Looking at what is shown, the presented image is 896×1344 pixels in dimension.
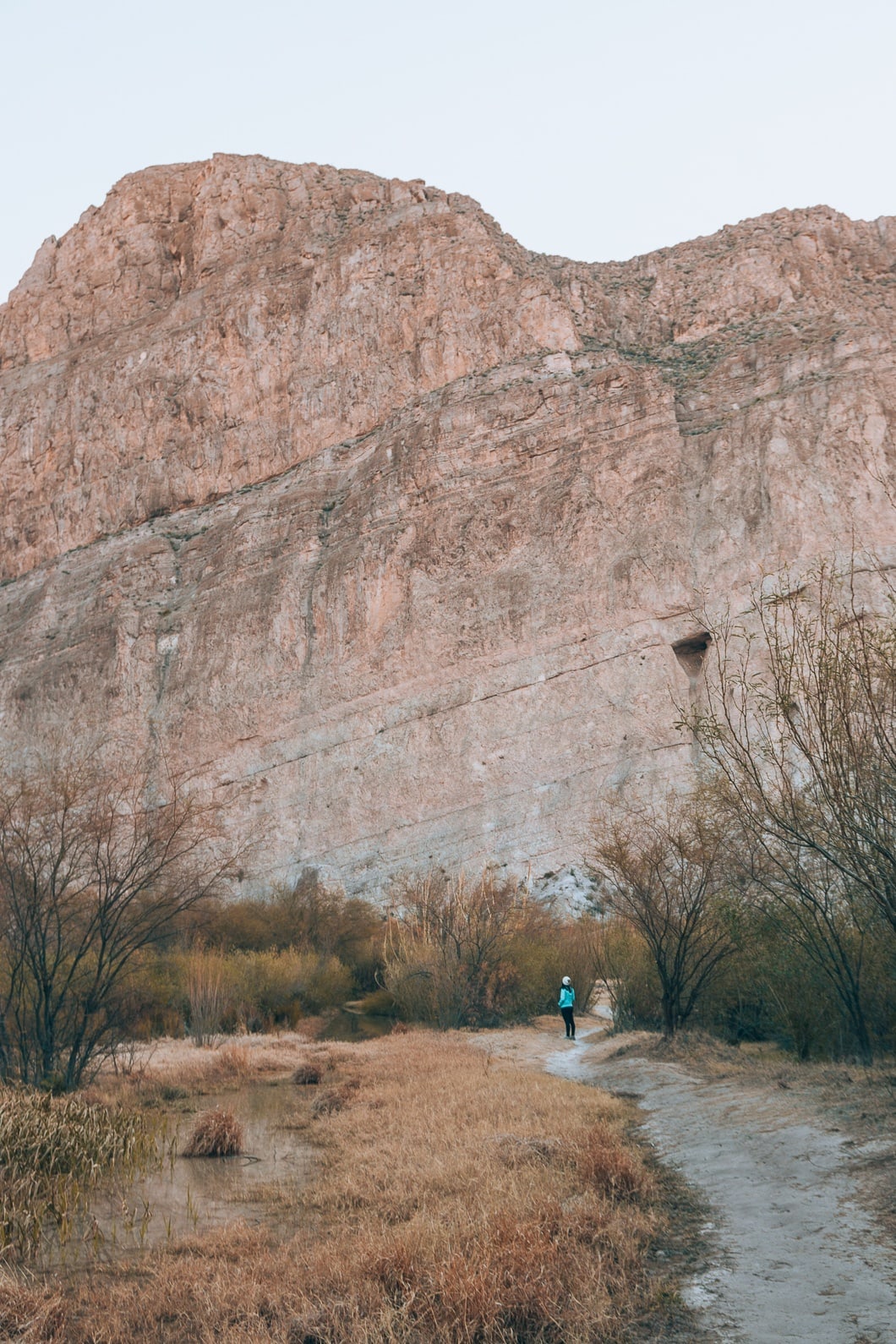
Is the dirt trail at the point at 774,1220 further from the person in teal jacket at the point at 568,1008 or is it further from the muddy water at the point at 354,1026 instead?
the muddy water at the point at 354,1026

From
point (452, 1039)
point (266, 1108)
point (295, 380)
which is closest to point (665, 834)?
point (452, 1039)

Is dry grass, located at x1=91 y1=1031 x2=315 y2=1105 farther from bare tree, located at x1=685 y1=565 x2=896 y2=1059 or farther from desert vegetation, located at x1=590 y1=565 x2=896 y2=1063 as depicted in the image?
bare tree, located at x1=685 y1=565 x2=896 y2=1059

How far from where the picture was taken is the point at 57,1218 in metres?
6.42

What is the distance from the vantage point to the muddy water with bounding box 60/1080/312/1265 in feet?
20.3

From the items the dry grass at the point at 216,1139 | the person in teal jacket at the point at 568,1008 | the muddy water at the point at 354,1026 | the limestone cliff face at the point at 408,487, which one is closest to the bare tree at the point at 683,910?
the person in teal jacket at the point at 568,1008

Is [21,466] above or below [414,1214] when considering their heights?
above

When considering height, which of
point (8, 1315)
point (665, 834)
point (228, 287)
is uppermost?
point (228, 287)

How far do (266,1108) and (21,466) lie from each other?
53.7 meters

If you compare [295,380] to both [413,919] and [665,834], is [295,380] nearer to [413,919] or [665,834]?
[413,919]

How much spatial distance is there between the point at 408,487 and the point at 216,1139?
37.1 meters

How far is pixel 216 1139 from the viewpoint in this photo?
8.90 meters

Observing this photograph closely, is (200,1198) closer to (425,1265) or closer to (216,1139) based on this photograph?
(216,1139)

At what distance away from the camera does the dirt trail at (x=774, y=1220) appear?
4086 millimetres

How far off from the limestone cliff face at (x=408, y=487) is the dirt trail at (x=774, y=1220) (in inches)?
986
